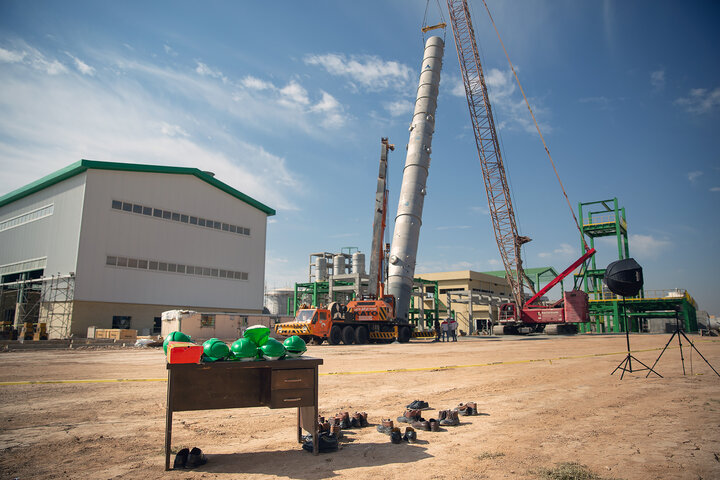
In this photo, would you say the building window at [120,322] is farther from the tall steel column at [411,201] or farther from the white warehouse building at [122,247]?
the tall steel column at [411,201]

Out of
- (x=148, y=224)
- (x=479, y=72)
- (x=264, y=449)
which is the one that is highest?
(x=479, y=72)

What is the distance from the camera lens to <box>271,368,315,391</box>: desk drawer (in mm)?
5008

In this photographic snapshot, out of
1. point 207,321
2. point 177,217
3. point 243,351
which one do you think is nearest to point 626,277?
point 243,351

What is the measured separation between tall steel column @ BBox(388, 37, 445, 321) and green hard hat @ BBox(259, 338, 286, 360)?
87.9 ft

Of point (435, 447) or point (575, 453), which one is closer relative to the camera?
point (575, 453)

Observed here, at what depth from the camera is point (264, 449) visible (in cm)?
533

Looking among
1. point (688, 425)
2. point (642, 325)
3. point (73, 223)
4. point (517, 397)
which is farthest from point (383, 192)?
point (642, 325)

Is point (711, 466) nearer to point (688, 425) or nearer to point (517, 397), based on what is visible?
point (688, 425)

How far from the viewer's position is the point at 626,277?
11.4 m

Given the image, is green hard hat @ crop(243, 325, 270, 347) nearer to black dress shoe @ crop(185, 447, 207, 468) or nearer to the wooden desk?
the wooden desk

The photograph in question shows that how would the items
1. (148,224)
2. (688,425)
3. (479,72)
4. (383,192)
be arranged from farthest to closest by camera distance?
(479,72)
(148,224)
(383,192)
(688,425)

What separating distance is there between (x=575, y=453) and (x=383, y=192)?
→ 28.7m

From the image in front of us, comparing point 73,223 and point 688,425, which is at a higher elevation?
point 73,223

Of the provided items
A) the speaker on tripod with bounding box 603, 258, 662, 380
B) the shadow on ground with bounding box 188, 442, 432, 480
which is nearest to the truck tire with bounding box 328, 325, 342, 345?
the speaker on tripod with bounding box 603, 258, 662, 380
